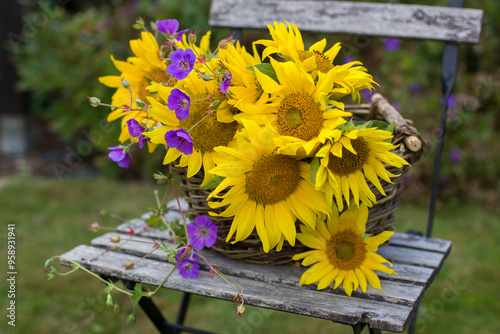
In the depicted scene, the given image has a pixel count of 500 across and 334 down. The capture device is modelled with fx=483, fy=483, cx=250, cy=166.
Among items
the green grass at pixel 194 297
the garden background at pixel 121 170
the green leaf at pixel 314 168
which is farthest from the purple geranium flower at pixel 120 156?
the garden background at pixel 121 170

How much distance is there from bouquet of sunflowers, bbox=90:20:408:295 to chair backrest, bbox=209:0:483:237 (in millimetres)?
618

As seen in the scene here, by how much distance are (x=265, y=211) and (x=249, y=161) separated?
12 centimetres

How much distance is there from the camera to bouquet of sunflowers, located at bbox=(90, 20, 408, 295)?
0.94 meters

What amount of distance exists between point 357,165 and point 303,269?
34 cm

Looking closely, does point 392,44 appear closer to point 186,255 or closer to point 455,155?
point 455,155

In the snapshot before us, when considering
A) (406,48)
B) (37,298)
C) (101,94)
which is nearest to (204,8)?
(101,94)

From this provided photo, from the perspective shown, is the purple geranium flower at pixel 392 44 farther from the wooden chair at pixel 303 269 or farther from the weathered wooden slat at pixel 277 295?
the weathered wooden slat at pixel 277 295

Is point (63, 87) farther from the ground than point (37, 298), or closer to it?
farther from the ground

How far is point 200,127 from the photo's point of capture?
1.04 m

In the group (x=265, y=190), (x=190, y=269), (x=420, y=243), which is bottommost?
(x=420, y=243)

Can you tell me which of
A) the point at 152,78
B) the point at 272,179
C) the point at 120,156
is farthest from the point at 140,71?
the point at 272,179

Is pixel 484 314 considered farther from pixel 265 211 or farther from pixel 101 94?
pixel 101 94

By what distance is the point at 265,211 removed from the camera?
3.30ft

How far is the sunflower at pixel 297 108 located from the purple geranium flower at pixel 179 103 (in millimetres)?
104
